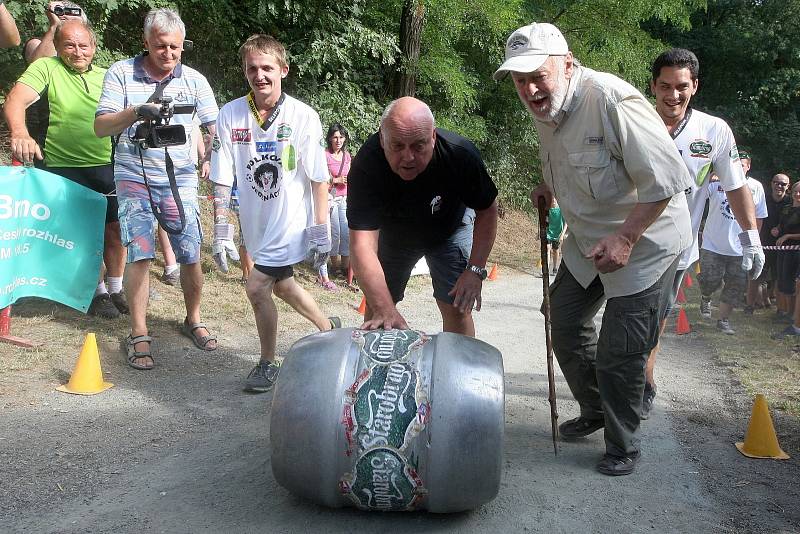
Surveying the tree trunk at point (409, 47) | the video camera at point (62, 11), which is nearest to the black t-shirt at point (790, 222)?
the tree trunk at point (409, 47)

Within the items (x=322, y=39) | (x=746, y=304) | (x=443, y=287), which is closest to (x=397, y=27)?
(x=322, y=39)

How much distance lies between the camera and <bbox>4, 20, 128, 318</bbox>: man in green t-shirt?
5305mm

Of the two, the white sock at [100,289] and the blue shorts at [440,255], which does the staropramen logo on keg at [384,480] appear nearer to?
the blue shorts at [440,255]

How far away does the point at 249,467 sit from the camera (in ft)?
11.6

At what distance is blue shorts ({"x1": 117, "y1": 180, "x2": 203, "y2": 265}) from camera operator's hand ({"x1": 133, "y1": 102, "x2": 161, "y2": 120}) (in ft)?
1.90

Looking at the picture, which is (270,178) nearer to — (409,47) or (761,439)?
(761,439)

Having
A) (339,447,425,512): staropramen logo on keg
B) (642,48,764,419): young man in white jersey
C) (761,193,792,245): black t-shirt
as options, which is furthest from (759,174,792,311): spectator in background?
(339,447,425,512): staropramen logo on keg

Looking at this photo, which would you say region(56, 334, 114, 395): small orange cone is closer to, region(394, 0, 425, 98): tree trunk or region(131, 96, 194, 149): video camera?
region(131, 96, 194, 149): video camera

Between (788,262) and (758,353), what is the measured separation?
2563 mm

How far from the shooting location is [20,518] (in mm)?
2953

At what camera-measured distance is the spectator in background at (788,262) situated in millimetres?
8742

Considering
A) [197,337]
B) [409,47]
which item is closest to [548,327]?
[197,337]

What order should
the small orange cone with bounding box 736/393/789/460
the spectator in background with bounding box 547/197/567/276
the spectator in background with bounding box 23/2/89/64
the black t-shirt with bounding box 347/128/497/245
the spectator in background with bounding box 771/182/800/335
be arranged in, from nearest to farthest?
the black t-shirt with bounding box 347/128/497/245 → the small orange cone with bounding box 736/393/789/460 → the spectator in background with bounding box 23/2/89/64 → the spectator in background with bounding box 771/182/800/335 → the spectator in background with bounding box 547/197/567/276

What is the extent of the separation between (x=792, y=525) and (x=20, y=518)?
3.24 metres
